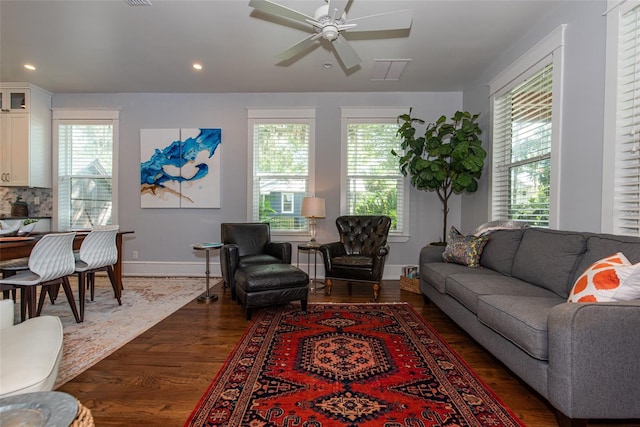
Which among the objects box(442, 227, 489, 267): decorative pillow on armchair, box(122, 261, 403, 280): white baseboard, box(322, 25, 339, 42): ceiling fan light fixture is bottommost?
box(122, 261, 403, 280): white baseboard

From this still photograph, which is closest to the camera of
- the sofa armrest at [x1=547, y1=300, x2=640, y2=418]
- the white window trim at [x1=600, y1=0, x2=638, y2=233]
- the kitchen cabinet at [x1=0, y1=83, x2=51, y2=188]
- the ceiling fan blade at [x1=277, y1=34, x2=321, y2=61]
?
the sofa armrest at [x1=547, y1=300, x2=640, y2=418]

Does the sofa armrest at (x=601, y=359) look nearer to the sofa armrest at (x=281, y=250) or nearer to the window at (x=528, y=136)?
the window at (x=528, y=136)

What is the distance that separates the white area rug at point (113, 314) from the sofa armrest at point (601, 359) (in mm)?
2824

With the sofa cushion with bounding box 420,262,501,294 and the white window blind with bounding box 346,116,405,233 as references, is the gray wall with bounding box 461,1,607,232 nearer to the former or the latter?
the sofa cushion with bounding box 420,262,501,294

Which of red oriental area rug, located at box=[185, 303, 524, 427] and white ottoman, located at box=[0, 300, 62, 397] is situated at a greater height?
white ottoman, located at box=[0, 300, 62, 397]

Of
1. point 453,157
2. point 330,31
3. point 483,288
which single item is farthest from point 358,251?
point 330,31

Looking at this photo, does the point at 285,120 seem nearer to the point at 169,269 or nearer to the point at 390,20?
the point at 390,20

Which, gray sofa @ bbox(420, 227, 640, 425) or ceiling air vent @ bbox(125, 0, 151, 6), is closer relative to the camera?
gray sofa @ bbox(420, 227, 640, 425)

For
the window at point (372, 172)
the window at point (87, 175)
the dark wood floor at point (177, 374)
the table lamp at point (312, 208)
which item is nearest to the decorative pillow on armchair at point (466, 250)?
the dark wood floor at point (177, 374)

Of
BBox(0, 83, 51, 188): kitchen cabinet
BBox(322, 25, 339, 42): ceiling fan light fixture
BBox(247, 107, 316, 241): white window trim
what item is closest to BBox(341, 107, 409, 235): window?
BBox(247, 107, 316, 241): white window trim

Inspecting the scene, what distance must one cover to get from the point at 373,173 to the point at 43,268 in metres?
3.99

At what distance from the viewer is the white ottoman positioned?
3.39ft

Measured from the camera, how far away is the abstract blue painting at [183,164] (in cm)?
481

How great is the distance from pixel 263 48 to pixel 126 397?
340cm
